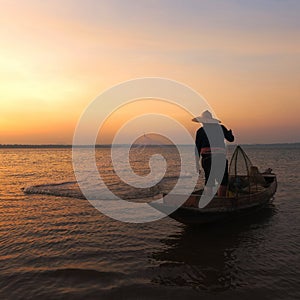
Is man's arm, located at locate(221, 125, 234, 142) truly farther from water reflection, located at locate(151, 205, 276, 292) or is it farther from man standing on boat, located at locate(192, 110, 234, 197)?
water reflection, located at locate(151, 205, 276, 292)

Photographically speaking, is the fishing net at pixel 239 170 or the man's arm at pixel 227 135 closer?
the man's arm at pixel 227 135

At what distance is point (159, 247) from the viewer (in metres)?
8.94

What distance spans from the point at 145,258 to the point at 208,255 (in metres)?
1.68

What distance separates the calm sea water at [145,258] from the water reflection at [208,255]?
22mm

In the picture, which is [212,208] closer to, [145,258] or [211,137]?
[211,137]

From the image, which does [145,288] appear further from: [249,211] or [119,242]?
[249,211]

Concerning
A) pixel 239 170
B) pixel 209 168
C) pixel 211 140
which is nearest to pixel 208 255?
pixel 209 168

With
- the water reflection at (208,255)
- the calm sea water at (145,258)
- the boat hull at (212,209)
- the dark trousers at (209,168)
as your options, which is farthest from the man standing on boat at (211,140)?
the calm sea water at (145,258)

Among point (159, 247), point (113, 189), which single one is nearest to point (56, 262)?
point (159, 247)

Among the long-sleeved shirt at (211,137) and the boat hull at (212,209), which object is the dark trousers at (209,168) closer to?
the long-sleeved shirt at (211,137)

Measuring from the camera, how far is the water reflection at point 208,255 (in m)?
6.82

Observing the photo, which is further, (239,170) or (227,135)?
(239,170)

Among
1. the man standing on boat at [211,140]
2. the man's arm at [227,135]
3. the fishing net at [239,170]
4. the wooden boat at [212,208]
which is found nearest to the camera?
the wooden boat at [212,208]

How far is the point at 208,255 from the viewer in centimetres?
825
